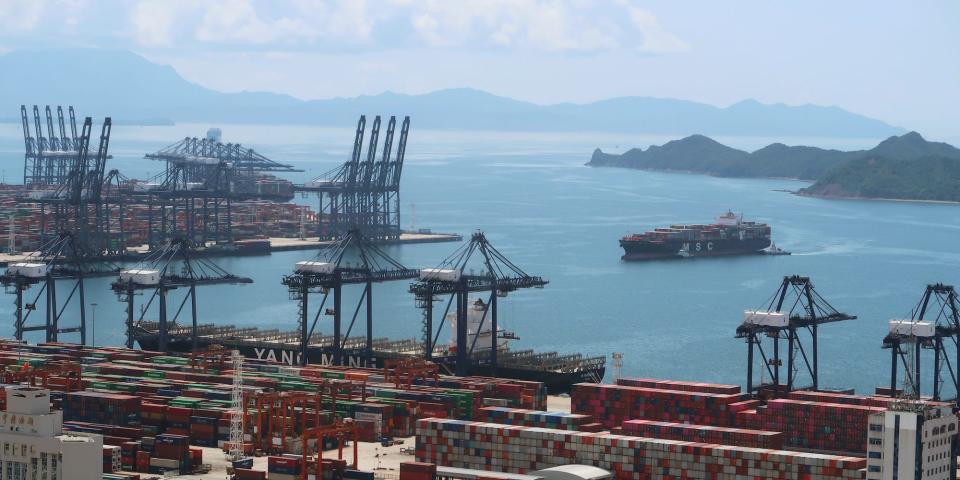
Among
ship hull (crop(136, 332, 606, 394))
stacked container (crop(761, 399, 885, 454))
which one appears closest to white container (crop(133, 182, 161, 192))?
ship hull (crop(136, 332, 606, 394))

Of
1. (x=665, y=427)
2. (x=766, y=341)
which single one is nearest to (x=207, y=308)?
(x=766, y=341)

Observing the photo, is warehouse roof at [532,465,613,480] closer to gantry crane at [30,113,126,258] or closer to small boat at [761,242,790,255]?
gantry crane at [30,113,126,258]

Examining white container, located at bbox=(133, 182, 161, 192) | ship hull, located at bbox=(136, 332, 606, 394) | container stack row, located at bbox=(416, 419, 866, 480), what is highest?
white container, located at bbox=(133, 182, 161, 192)

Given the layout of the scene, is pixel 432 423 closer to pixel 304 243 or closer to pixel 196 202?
pixel 304 243

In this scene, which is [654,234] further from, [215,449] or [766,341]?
[215,449]

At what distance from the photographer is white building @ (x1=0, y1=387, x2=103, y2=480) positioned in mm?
38969

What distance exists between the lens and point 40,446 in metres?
39.4

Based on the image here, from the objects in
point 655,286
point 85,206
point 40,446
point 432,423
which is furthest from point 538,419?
Answer: point 85,206

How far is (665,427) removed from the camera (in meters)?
43.8

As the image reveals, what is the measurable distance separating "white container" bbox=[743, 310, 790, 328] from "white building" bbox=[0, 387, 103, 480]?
76.3 feet

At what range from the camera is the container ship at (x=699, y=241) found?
12200cm

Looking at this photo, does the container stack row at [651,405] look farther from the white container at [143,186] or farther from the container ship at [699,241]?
the white container at [143,186]

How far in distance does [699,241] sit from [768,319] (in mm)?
69165

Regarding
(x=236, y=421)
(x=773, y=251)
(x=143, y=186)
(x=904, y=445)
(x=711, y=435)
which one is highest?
(x=143, y=186)
